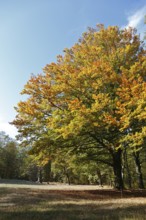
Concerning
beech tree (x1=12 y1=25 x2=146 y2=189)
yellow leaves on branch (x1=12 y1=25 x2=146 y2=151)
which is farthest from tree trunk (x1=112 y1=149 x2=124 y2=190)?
yellow leaves on branch (x1=12 y1=25 x2=146 y2=151)

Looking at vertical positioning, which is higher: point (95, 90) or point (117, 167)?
point (95, 90)

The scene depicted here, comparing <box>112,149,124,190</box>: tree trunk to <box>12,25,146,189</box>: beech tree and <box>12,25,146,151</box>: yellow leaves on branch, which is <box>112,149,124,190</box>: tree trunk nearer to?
<box>12,25,146,189</box>: beech tree

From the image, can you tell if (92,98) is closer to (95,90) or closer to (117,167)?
(95,90)

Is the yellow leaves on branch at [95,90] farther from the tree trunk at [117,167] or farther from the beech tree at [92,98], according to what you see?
the tree trunk at [117,167]

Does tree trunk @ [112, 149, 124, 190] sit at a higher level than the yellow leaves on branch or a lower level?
lower

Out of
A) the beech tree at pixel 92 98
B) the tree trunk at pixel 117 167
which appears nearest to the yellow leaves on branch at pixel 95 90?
the beech tree at pixel 92 98

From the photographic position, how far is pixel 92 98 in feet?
61.1

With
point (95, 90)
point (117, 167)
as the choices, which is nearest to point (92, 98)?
point (95, 90)

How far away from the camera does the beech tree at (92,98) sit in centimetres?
1548

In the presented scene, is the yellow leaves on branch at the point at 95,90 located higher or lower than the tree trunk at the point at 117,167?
higher

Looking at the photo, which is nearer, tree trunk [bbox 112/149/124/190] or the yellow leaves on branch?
the yellow leaves on branch

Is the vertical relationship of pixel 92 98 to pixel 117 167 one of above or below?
above

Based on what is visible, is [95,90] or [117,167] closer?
[95,90]

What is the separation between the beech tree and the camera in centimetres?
1548
